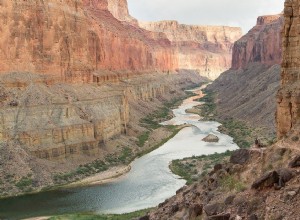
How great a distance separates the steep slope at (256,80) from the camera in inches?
3036

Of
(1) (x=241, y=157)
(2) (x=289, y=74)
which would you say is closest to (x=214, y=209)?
(1) (x=241, y=157)

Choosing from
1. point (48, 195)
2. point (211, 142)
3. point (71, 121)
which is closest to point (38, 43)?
point (71, 121)

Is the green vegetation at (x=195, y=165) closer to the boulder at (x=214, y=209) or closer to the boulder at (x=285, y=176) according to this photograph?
the boulder at (x=214, y=209)

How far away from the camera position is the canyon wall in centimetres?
2258

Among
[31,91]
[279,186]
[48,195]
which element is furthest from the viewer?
[31,91]

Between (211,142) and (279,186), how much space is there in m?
51.0

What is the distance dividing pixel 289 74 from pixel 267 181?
9.06 meters

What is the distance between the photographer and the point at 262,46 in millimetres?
111250

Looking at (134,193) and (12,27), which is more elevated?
(12,27)

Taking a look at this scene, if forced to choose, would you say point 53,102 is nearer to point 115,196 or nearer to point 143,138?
point 115,196

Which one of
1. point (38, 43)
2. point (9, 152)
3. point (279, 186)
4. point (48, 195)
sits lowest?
point (48, 195)

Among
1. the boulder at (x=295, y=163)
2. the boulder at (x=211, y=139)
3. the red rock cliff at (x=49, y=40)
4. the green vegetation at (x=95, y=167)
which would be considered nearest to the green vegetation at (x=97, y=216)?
the green vegetation at (x=95, y=167)

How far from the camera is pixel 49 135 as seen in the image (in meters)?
51.0

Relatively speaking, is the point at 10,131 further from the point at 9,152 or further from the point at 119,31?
the point at 119,31
